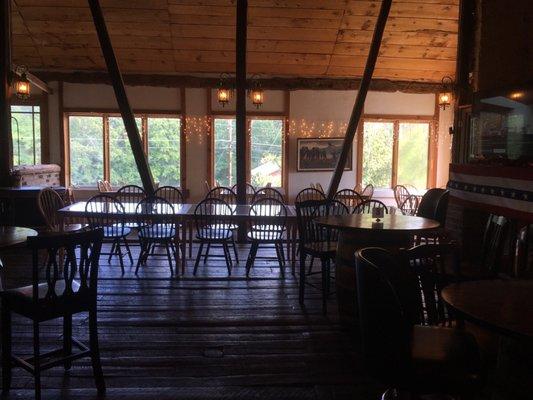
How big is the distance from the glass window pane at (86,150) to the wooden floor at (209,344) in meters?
4.75

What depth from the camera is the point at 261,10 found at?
7250 millimetres

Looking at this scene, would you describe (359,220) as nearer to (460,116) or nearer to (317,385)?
(317,385)

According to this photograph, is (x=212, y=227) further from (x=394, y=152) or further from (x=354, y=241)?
(x=394, y=152)

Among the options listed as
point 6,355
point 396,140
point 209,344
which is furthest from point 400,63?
point 6,355

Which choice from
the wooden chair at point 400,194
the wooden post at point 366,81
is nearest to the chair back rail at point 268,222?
the wooden post at point 366,81

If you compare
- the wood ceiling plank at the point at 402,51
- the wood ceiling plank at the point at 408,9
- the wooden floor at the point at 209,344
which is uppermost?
the wood ceiling plank at the point at 408,9

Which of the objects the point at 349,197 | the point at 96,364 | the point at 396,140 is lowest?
the point at 96,364

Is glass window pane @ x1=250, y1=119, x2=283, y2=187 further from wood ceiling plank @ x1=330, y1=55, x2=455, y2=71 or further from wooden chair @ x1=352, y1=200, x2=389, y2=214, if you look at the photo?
wooden chair @ x1=352, y1=200, x2=389, y2=214

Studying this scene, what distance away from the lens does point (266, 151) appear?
955cm

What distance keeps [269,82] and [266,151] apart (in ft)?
4.45

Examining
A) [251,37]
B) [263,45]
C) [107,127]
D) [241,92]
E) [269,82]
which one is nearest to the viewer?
[241,92]

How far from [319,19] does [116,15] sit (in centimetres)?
311

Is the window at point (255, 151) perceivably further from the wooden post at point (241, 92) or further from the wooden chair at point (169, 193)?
the wooden post at point (241, 92)

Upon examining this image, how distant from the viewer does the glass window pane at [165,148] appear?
9383 millimetres
